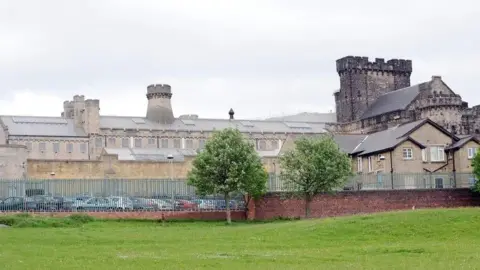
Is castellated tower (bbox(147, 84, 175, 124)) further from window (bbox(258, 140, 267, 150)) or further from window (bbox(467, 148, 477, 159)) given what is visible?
window (bbox(467, 148, 477, 159))

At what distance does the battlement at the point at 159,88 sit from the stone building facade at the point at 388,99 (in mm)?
26439

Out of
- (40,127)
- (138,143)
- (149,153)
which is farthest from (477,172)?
(40,127)

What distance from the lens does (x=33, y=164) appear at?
251 ft

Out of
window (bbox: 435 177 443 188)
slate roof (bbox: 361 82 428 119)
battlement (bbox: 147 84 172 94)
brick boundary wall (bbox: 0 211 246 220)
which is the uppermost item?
battlement (bbox: 147 84 172 94)

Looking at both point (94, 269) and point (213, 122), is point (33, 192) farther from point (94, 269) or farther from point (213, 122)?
point (213, 122)

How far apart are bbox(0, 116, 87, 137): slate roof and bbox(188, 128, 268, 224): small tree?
2477 inches

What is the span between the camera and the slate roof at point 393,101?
361 ft

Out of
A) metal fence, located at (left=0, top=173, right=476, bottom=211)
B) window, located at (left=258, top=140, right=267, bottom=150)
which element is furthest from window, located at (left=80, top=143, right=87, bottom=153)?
metal fence, located at (left=0, top=173, right=476, bottom=211)

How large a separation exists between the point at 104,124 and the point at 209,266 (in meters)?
97.2

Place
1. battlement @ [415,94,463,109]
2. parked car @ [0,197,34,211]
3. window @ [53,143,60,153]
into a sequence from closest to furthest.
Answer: parked car @ [0,197,34,211] < battlement @ [415,94,463,109] < window @ [53,143,60,153]

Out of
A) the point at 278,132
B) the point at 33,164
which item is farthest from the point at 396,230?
the point at 278,132

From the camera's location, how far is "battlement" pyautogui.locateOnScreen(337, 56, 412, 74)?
122 metres

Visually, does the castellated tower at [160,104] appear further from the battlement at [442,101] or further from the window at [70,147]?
the battlement at [442,101]

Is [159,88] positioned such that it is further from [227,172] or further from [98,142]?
[227,172]
